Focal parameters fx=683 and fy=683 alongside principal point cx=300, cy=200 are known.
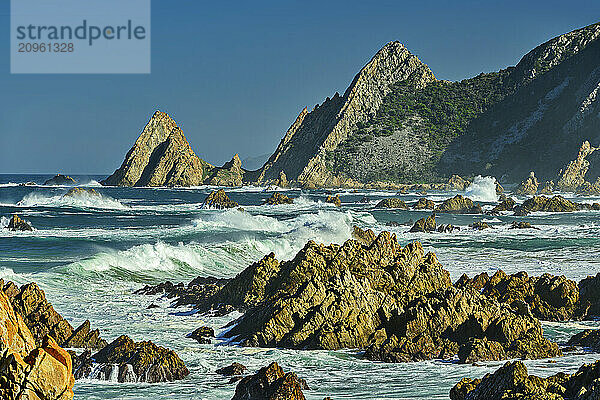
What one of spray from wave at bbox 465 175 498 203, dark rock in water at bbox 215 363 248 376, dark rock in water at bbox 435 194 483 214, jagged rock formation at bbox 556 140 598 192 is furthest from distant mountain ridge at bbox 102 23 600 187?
dark rock in water at bbox 215 363 248 376

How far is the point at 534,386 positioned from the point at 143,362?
6938 mm

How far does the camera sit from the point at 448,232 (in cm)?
4772

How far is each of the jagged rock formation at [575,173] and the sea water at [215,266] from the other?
6141 centimetres

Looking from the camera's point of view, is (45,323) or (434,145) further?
(434,145)

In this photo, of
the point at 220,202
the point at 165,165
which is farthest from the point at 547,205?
the point at 165,165

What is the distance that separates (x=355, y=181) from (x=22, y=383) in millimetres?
172686

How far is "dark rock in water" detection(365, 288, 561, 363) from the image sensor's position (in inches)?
523

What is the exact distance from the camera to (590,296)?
18.4m

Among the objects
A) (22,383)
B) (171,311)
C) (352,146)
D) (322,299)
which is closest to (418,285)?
(322,299)

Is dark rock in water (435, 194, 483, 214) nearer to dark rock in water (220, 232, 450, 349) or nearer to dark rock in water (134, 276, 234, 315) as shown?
dark rock in water (134, 276, 234, 315)

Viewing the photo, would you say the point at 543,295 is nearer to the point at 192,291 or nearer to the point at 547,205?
the point at 192,291

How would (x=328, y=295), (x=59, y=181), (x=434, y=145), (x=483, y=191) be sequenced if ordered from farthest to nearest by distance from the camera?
(x=434, y=145) < (x=59, y=181) < (x=483, y=191) < (x=328, y=295)

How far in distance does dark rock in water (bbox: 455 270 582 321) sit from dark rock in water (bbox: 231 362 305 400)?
9.20 metres

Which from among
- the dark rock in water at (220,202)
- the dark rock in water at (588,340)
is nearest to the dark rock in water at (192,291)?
the dark rock in water at (588,340)
